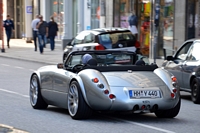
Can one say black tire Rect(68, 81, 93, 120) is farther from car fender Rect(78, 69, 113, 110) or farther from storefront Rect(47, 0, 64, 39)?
storefront Rect(47, 0, 64, 39)

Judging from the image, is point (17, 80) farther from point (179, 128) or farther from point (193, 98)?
point (179, 128)

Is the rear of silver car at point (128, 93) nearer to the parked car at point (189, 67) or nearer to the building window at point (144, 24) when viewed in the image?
the parked car at point (189, 67)

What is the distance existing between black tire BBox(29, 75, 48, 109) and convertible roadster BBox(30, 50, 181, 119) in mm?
519

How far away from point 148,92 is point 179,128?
79 centimetres

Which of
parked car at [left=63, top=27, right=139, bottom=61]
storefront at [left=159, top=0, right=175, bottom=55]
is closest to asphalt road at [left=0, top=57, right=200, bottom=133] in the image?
parked car at [left=63, top=27, right=139, bottom=61]

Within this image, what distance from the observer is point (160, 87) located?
10.1 m

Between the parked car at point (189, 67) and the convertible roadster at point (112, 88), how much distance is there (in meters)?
2.69

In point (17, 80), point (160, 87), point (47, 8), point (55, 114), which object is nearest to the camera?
point (160, 87)

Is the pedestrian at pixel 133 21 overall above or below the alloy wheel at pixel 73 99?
above

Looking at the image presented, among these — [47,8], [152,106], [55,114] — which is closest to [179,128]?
[152,106]

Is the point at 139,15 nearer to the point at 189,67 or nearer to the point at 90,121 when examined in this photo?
the point at 189,67

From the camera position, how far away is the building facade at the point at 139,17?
83.4 feet

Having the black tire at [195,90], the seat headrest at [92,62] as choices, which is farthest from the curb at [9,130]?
the black tire at [195,90]

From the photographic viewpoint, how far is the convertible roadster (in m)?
9.86
